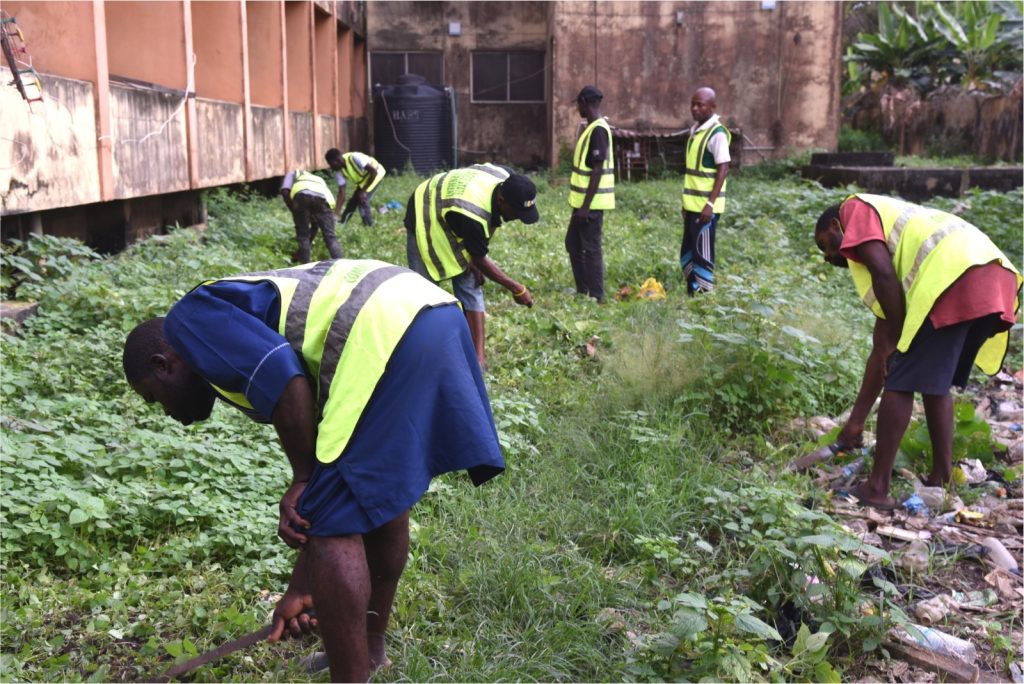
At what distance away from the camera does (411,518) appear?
13.4 feet

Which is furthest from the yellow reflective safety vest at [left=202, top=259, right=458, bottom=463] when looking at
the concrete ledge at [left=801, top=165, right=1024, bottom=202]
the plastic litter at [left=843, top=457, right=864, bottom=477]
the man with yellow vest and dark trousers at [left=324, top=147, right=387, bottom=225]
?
the concrete ledge at [left=801, top=165, right=1024, bottom=202]

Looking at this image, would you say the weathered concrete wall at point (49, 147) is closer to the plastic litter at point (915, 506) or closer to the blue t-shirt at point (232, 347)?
the blue t-shirt at point (232, 347)

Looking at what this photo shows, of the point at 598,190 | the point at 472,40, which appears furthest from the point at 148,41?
the point at 472,40

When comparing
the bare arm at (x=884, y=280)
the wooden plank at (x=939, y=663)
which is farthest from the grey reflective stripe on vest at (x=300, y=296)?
the bare arm at (x=884, y=280)

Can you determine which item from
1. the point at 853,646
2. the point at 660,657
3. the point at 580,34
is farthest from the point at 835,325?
the point at 580,34

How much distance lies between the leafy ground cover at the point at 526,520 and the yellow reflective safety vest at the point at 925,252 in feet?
3.39

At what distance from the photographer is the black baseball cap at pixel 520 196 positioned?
5.54 metres

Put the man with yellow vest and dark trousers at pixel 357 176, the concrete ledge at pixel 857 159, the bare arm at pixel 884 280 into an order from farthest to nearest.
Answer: the concrete ledge at pixel 857 159 < the man with yellow vest and dark trousers at pixel 357 176 < the bare arm at pixel 884 280

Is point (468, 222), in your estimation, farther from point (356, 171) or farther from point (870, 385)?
point (356, 171)

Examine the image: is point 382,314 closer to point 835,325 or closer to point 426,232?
point 426,232

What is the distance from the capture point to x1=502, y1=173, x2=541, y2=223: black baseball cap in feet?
18.2

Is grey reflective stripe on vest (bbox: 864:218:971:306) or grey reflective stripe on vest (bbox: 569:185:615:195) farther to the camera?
grey reflective stripe on vest (bbox: 569:185:615:195)

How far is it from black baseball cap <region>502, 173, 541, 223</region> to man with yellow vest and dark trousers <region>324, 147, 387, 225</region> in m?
6.73

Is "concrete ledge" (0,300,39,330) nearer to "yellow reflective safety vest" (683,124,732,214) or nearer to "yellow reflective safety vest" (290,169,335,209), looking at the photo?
"yellow reflective safety vest" (290,169,335,209)
